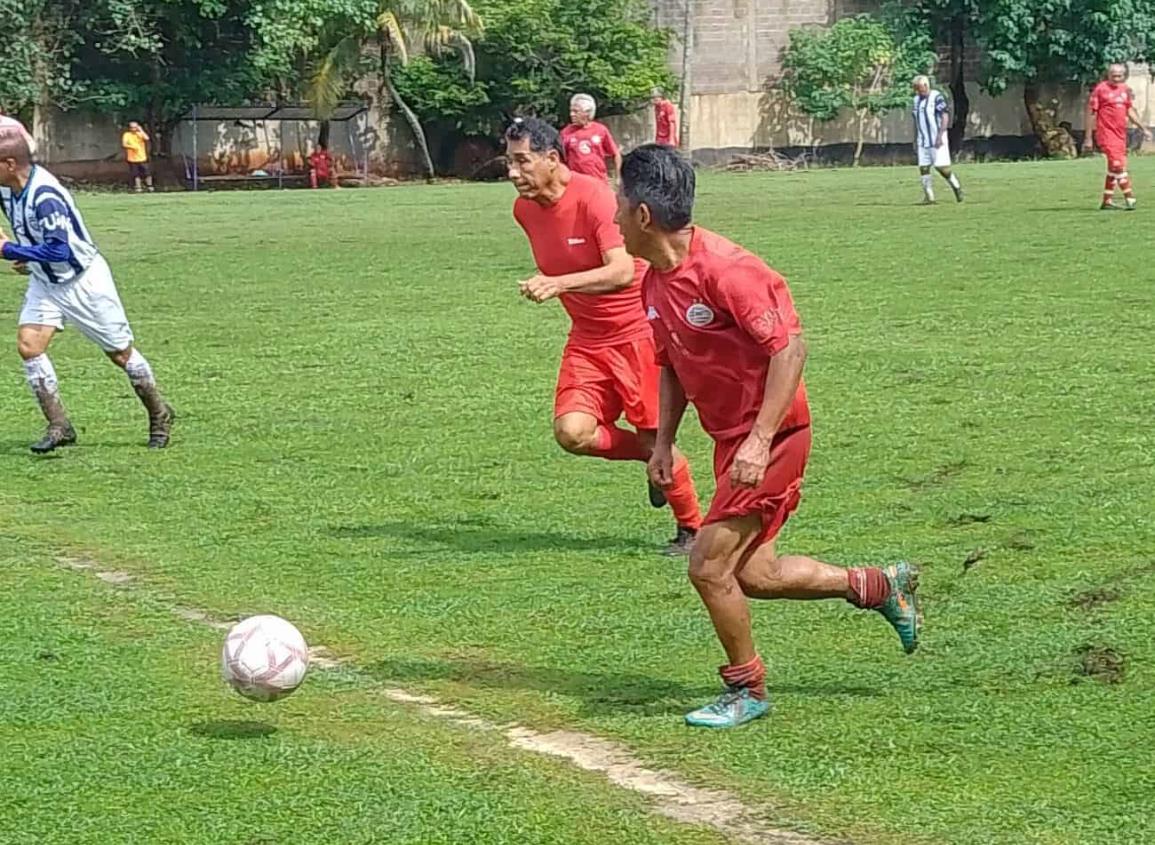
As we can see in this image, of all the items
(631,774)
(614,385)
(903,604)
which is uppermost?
(614,385)

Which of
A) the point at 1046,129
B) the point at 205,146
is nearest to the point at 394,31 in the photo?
the point at 205,146

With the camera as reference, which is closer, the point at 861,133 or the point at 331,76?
the point at 331,76

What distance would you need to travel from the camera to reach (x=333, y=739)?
5.81 meters

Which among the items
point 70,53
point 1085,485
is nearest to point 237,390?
point 1085,485

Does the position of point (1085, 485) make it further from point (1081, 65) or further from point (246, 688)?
point (1081, 65)

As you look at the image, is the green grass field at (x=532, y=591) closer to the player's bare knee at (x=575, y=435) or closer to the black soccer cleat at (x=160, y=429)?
the black soccer cleat at (x=160, y=429)

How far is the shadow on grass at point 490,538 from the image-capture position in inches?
335

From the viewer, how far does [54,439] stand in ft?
36.9

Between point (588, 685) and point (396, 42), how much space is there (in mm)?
43880

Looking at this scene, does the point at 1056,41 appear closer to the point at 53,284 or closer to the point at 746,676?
the point at 53,284

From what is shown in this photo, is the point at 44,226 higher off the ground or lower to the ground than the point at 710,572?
higher

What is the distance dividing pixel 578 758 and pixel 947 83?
5168 centimetres

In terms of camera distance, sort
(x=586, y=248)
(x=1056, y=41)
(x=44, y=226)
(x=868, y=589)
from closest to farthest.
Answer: (x=868, y=589), (x=586, y=248), (x=44, y=226), (x=1056, y=41)

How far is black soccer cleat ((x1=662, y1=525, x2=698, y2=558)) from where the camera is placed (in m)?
8.26
